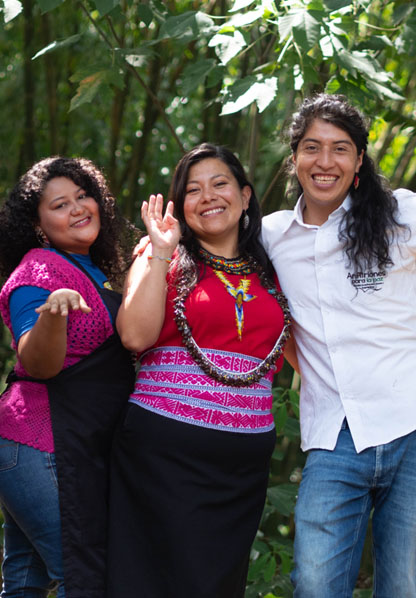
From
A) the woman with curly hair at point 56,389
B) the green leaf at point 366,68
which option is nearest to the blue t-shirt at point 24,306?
the woman with curly hair at point 56,389

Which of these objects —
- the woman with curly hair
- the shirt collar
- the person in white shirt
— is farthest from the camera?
the shirt collar

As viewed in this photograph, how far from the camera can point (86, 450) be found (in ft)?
6.98

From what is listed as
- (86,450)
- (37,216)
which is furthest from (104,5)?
(86,450)

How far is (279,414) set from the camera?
2.84 meters

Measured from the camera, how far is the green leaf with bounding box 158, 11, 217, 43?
2553 millimetres

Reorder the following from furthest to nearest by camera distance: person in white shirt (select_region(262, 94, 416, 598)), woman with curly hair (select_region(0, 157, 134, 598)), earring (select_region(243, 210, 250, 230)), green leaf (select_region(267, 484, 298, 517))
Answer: green leaf (select_region(267, 484, 298, 517)) < earring (select_region(243, 210, 250, 230)) < person in white shirt (select_region(262, 94, 416, 598)) < woman with curly hair (select_region(0, 157, 134, 598))

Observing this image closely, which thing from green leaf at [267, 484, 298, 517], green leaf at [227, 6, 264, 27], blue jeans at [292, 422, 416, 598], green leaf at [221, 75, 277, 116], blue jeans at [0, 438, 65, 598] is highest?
green leaf at [227, 6, 264, 27]

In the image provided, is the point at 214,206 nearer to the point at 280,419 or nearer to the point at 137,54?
the point at 137,54

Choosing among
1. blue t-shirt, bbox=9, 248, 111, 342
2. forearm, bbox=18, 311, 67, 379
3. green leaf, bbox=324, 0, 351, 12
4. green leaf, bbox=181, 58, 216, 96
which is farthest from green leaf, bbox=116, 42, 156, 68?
forearm, bbox=18, 311, 67, 379

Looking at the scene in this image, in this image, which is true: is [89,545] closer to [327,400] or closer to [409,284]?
[327,400]

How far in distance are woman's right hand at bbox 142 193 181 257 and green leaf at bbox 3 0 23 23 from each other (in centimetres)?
71

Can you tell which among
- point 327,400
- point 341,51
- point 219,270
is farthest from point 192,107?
point 327,400

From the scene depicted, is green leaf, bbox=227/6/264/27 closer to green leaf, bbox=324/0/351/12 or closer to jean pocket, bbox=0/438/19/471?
green leaf, bbox=324/0/351/12

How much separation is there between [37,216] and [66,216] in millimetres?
102
